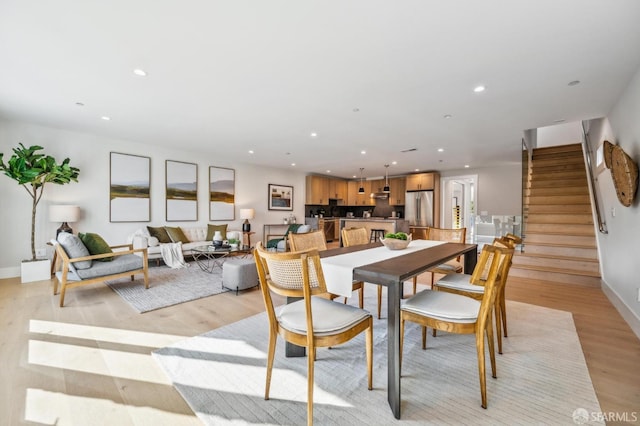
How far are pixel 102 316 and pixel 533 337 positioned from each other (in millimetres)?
4180

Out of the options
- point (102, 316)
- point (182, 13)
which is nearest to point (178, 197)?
point (102, 316)

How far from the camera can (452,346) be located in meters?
2.28

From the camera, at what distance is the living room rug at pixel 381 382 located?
4.95 ft

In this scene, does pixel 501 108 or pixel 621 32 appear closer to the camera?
pixel 621 32

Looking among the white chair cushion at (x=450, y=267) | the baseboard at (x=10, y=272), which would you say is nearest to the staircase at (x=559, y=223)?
the white chair cushion at (x=450, y=267)

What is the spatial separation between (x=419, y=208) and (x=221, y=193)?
6034 mm

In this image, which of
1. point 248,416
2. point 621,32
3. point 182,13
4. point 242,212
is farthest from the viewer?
point 242,212

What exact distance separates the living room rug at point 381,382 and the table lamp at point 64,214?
394 centimetres

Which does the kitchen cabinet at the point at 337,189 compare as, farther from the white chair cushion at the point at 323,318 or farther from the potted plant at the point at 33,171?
the white chair cushion at the point at 323,318

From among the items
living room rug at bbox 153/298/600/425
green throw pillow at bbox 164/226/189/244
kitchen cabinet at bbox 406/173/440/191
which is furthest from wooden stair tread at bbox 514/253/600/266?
green throw pillow at bbox 164/226/189/244

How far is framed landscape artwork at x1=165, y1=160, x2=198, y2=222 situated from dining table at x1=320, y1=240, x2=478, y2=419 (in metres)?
5.21

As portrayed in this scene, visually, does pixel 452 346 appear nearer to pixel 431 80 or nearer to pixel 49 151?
pixel 431 80

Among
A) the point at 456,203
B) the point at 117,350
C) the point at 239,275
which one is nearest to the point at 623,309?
the point at 239,275

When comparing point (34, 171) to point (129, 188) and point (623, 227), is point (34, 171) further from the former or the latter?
point (623, 227)
